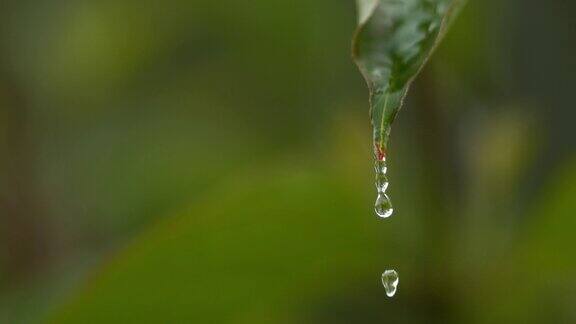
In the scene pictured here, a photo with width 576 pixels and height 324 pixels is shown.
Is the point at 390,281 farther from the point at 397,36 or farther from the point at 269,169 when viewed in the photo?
the point at 397,36

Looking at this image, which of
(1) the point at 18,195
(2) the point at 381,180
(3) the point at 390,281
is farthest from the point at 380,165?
(1) the point at 18,195

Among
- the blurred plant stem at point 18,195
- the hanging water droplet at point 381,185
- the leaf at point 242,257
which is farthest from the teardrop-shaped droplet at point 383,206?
the blurred plant stem at point 18,195

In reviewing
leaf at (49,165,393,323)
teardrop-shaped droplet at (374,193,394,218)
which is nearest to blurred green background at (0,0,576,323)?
leaf at (49,165,393,323)

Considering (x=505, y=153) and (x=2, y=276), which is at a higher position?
(x=505, y=153)

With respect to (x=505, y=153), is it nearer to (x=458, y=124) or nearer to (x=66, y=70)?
(x=458, y=124)

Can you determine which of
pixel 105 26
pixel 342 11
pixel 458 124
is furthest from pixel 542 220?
A: pixel 105 26

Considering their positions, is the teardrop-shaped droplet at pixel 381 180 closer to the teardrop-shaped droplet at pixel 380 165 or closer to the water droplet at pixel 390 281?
the teardrop-shaped droplet at pixel 380 165

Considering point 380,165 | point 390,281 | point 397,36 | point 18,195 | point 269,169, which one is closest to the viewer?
point 397,36
